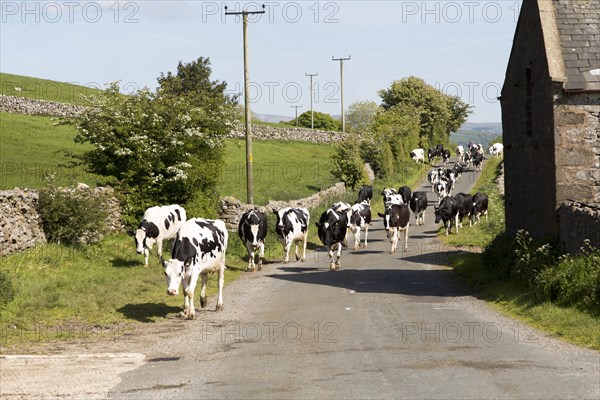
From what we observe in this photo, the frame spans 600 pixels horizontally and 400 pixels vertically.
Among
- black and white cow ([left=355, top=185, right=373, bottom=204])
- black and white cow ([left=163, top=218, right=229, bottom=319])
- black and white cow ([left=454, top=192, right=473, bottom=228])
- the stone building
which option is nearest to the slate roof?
the stone building

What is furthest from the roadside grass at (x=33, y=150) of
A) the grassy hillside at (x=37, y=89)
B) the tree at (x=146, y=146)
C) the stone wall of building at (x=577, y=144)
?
the stone wall of building at (x=577, y=144)

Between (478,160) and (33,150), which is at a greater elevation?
(478,160)

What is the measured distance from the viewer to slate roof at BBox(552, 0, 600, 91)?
68.5 ft

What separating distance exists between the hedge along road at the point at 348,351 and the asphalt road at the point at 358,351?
0.7 inches

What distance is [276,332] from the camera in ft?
51.4

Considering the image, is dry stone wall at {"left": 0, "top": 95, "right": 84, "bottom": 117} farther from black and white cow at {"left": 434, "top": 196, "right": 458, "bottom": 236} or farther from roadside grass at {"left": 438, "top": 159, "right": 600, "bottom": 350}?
roadside grass at {"left": 438, "top": 159, "right": 600, "bottom": 350}

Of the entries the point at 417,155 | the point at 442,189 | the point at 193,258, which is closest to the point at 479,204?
the point at 442,189

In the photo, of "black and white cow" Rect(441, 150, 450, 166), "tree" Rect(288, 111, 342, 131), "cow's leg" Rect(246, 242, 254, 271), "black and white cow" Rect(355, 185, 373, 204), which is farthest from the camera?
"tree" Rect(288, 111, 342, 131)

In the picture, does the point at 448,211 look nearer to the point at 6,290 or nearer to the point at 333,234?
the point at 333,234

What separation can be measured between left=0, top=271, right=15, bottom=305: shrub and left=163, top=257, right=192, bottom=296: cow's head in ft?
10.9

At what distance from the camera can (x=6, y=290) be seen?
17312 mm

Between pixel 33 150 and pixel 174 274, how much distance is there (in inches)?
A: 1463

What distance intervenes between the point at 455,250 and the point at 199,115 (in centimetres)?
1137

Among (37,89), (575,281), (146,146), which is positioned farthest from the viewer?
(37,89)
